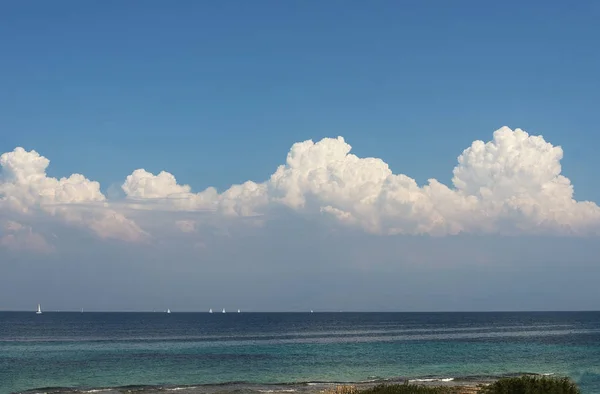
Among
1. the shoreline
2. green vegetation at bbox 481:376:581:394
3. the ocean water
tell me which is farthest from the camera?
the ocean water

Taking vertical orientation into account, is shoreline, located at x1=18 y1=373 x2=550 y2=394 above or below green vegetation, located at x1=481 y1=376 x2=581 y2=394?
below

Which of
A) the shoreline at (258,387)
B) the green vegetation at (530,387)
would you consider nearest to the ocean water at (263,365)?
the shoreline at (258,387)

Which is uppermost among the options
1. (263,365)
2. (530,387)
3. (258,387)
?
(530,387)

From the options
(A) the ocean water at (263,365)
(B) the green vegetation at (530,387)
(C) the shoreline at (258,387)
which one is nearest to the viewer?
(B) the green vegetation at (530,387)

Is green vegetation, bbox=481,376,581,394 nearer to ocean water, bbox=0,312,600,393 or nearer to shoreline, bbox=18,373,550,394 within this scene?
shoreline, bbox=18,373,550,394

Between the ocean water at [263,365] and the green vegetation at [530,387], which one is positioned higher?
the green vegetation at [530,387]

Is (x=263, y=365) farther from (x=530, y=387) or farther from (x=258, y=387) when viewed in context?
(x=530, y=387)

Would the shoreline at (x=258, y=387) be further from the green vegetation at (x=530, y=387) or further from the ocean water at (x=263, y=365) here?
the green vegetation at (x=530, y=387)

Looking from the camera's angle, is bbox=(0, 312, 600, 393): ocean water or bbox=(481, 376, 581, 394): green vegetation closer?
bbox=(481, 376, 581, 394): green vegetation

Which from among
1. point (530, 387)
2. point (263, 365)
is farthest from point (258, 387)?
point (530, 387)

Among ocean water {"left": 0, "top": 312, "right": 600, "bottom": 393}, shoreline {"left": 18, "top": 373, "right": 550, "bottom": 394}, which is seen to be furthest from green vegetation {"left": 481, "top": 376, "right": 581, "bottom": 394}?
ocean water {"left": 0, "top": 312, "right": 600, "bottom": 393}

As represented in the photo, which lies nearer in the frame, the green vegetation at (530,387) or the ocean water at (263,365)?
the green vegetation at (530,387)

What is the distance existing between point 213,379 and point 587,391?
1420 inches

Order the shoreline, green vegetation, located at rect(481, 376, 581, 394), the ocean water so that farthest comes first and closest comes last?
1. the ocean water
2. the shoreline
3. green vegetation, located at rect(481, 376, 581, 394)
